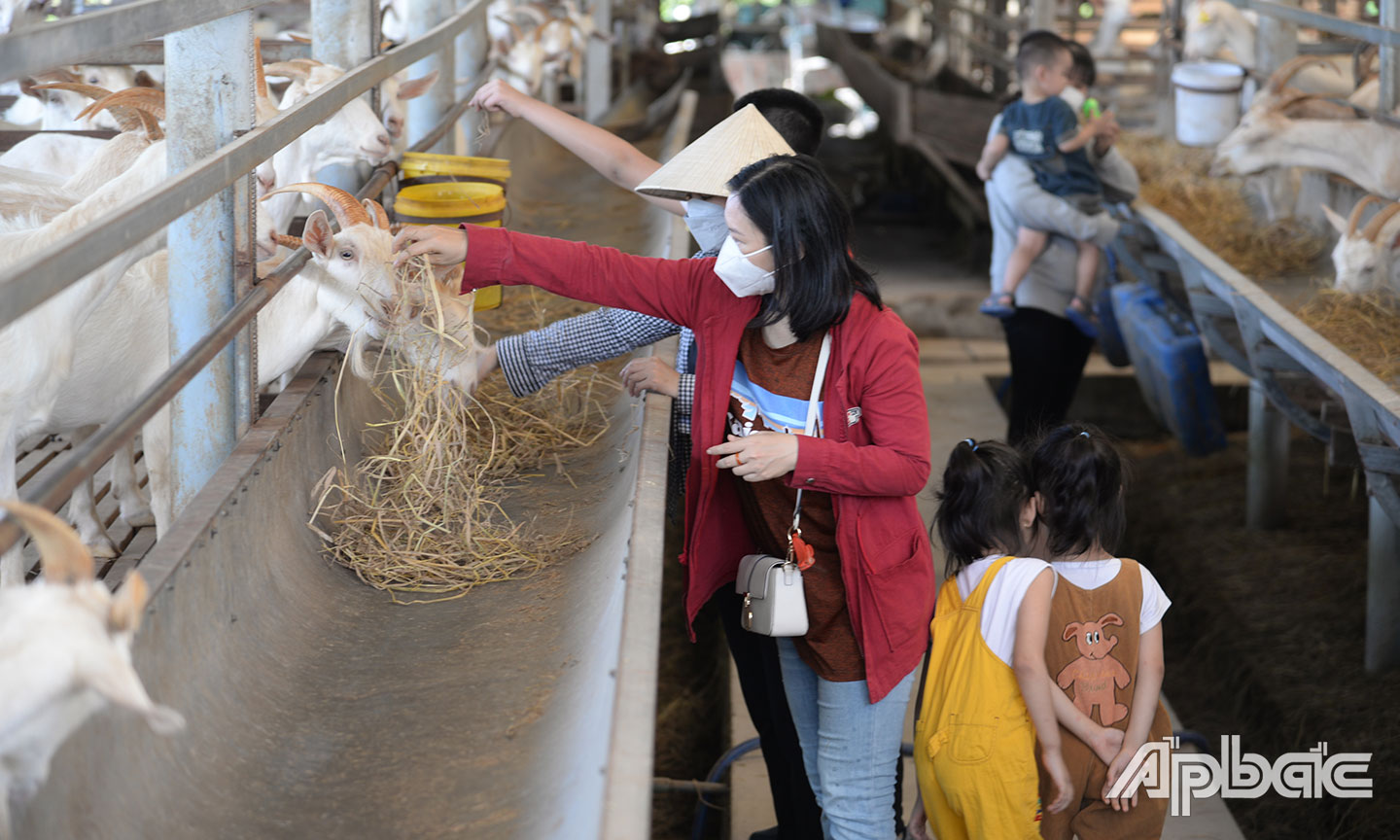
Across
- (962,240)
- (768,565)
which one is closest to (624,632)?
(768,565)

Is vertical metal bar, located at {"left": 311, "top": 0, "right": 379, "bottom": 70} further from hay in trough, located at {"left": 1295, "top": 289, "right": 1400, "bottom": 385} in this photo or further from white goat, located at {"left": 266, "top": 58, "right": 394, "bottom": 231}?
hay in trough, located at {"left": 1295, "top": 289, "right": 1400, "bottom": 385}

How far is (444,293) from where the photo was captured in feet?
9.62

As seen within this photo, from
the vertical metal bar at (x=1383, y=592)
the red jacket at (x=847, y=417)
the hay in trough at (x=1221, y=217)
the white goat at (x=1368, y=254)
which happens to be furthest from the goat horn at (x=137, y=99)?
the hay in trough at (x=1221, y=217)

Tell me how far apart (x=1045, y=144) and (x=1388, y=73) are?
4.92 ft

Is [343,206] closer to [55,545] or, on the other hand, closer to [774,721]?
[774,721]

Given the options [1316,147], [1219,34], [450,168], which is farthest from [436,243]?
[1219,34]

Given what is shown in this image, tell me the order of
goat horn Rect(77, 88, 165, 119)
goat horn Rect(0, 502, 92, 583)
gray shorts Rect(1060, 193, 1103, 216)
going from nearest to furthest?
goat horn Rect(0, 502, 92, 583), goat horn Rect(77, 88, 165, 119), gray shorts Rect(1060, 193, 1103, 216)

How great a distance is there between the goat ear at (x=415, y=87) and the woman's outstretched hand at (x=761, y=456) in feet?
9.03

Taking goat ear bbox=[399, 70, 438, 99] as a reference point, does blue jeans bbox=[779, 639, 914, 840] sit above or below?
below

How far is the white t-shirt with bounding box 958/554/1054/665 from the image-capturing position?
2652mm

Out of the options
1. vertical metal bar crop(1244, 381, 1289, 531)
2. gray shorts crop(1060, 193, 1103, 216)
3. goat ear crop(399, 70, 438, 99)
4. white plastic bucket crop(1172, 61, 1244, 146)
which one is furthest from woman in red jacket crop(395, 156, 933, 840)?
white plastic bucket crop(1172, 61, 1244, 146)

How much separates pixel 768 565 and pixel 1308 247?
437 centimetres

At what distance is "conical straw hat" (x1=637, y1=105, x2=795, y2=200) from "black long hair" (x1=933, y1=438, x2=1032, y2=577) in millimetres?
797

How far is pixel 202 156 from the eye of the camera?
2.62 meters
